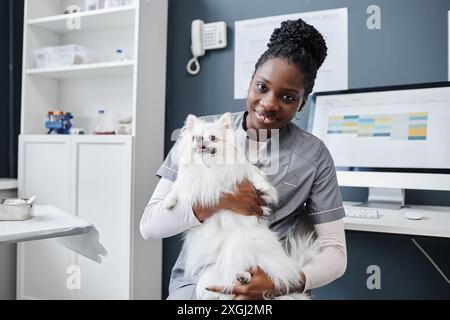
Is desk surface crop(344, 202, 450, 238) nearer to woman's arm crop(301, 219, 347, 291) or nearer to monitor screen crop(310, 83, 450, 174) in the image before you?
monitor screen crop(310, 83, 450, 174)

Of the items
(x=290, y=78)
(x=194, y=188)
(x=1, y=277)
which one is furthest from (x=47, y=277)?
(x=290, y=78)

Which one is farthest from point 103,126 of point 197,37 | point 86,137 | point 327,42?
point 327,42

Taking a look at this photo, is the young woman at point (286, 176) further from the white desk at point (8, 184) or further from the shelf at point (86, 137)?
the white desk at point (8, 184)

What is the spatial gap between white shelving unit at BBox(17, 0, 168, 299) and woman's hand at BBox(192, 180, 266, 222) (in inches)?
42.4

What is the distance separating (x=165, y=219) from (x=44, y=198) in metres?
1.50

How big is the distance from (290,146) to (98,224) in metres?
1.33

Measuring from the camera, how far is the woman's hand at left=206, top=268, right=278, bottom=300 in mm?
881

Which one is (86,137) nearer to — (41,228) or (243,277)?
(41,228)

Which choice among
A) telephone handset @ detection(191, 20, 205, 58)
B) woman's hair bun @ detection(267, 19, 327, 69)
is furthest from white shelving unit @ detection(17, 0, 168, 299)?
woman's hair bun @ detection(267, 19, 327, 69)

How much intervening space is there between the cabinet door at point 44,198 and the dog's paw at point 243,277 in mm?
1508

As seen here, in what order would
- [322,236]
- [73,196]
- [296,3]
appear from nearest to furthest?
[322,236], [296,3], [73,196]

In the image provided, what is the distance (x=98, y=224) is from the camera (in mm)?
2043
